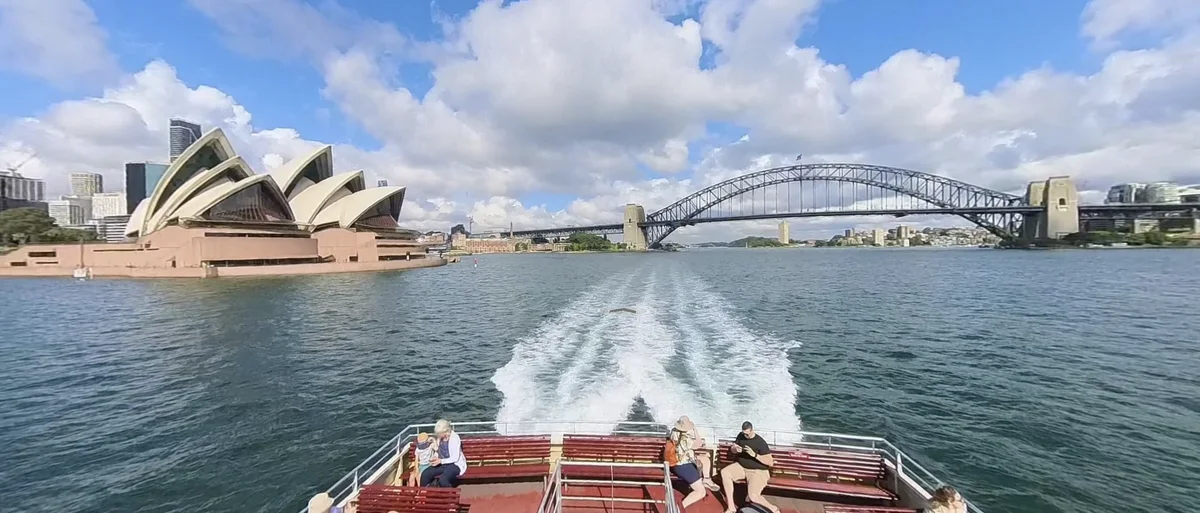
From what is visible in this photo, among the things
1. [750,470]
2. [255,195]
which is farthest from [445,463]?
[255,195]

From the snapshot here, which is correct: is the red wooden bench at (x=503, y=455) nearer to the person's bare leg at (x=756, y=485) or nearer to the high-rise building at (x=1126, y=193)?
the person's bare leg at (x=756, y=485)

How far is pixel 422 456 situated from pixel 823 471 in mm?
4903

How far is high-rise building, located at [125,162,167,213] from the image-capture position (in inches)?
6880

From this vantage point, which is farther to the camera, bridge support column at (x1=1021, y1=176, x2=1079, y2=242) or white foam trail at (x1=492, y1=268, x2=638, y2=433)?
bridge support column at (x1=1021, y1=176, x2=1079, y2=242)

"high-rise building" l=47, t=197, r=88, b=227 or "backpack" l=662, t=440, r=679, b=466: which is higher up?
"high-rise building" l=47, t=197, r=88, b=227

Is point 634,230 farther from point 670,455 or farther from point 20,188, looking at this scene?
point 20,188

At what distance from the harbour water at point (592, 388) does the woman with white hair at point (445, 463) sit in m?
2.85

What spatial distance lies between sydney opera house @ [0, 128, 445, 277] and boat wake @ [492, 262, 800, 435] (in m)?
48.9

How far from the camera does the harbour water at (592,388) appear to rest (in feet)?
26.5

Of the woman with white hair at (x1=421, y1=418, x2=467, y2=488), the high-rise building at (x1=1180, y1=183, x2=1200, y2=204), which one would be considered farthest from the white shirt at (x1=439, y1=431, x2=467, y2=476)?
the high-rise building at (x1=1180, y1=183, x2=1200, y2=204)

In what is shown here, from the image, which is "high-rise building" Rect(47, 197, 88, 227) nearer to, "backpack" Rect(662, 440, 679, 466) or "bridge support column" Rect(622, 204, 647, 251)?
"bridge support column" Rect(622, 204, 647, 251)

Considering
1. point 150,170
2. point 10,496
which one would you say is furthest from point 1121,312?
point 150,170

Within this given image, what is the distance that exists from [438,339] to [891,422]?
583 inches

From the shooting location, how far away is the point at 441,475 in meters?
5.98
